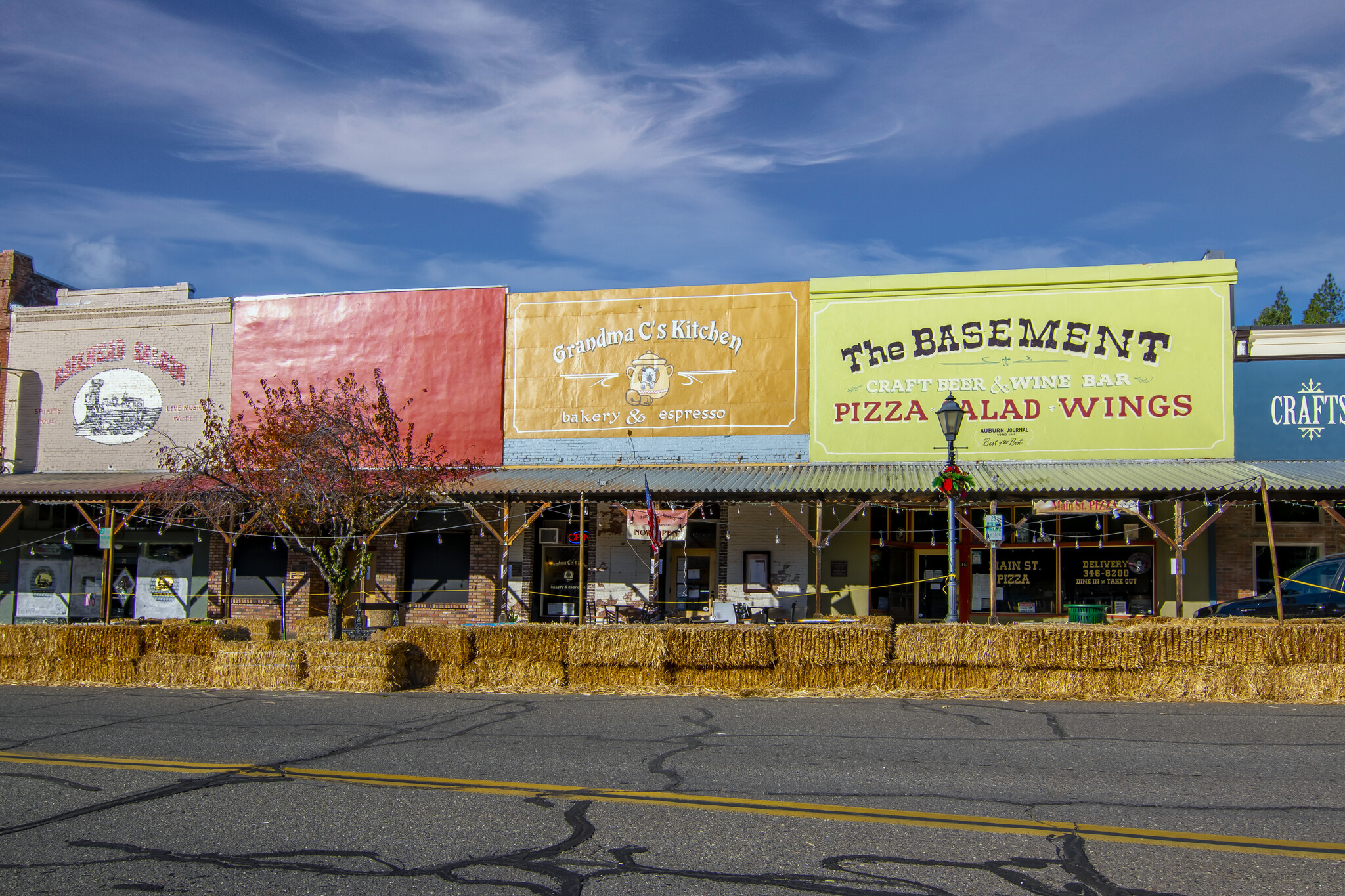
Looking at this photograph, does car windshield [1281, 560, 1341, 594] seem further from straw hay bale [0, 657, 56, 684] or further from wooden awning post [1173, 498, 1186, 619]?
straw hay bale [0, 657, 56, 684]

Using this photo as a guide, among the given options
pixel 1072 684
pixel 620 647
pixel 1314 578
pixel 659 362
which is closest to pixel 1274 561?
pixel 1314 578

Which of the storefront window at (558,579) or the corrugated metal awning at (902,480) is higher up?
the corrugated metal awning at (902,480)

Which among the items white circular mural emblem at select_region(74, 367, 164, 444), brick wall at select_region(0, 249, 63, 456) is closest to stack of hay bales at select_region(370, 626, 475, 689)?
white circular mural emblem at select_region(74, 367, 164, 444)

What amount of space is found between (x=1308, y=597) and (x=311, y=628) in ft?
59.7

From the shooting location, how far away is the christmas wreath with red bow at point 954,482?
49.2ft

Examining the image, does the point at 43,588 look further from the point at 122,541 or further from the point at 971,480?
the point at 971,480

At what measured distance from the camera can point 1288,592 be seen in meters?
16.5

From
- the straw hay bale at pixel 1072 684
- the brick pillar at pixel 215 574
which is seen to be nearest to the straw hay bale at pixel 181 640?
the brick pillar at pixel 215 574

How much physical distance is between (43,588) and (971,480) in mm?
22114

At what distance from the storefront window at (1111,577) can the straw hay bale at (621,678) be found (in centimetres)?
1114

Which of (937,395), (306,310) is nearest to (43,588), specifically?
(306,310)

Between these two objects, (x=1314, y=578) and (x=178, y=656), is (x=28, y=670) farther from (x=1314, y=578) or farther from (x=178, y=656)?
(x=1314, y=578)

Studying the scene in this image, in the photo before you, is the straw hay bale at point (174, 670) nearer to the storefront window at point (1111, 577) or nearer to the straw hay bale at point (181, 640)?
the straw hay bale at point (181, 640)

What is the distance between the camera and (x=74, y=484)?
23.2 metres
